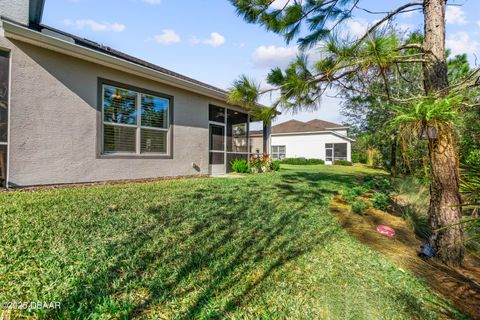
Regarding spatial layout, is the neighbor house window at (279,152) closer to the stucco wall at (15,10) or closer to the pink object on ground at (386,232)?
the pink object on ground at (386,232)

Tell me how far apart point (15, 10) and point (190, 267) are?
754 centimetres

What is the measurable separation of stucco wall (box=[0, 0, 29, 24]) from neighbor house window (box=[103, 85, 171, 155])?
231 centimetres

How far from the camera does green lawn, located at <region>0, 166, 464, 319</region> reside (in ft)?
5.83

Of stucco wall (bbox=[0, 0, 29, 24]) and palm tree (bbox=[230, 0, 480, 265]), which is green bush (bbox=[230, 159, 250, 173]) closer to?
palm tree (bbox=[230, 0, 480, 265])

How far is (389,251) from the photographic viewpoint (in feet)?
10.2

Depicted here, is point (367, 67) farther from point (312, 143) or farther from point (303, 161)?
point (312, 143)

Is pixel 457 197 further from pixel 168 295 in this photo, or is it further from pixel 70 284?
pixel 70 284

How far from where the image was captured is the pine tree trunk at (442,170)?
2965mm

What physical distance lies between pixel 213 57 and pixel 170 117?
165 inches

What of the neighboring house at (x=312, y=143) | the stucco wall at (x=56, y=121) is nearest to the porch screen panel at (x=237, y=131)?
the stucco wall at (x=56, y=121)

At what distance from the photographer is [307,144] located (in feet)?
87.5

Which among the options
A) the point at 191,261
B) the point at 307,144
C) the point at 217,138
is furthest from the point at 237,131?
the point at 307,144

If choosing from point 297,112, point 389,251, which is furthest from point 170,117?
point 389,251

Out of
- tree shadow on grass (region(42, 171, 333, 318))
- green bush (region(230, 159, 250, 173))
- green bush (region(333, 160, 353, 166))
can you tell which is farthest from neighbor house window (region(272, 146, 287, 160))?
tree shadow on grass (region(42, 171, 333, 318))
